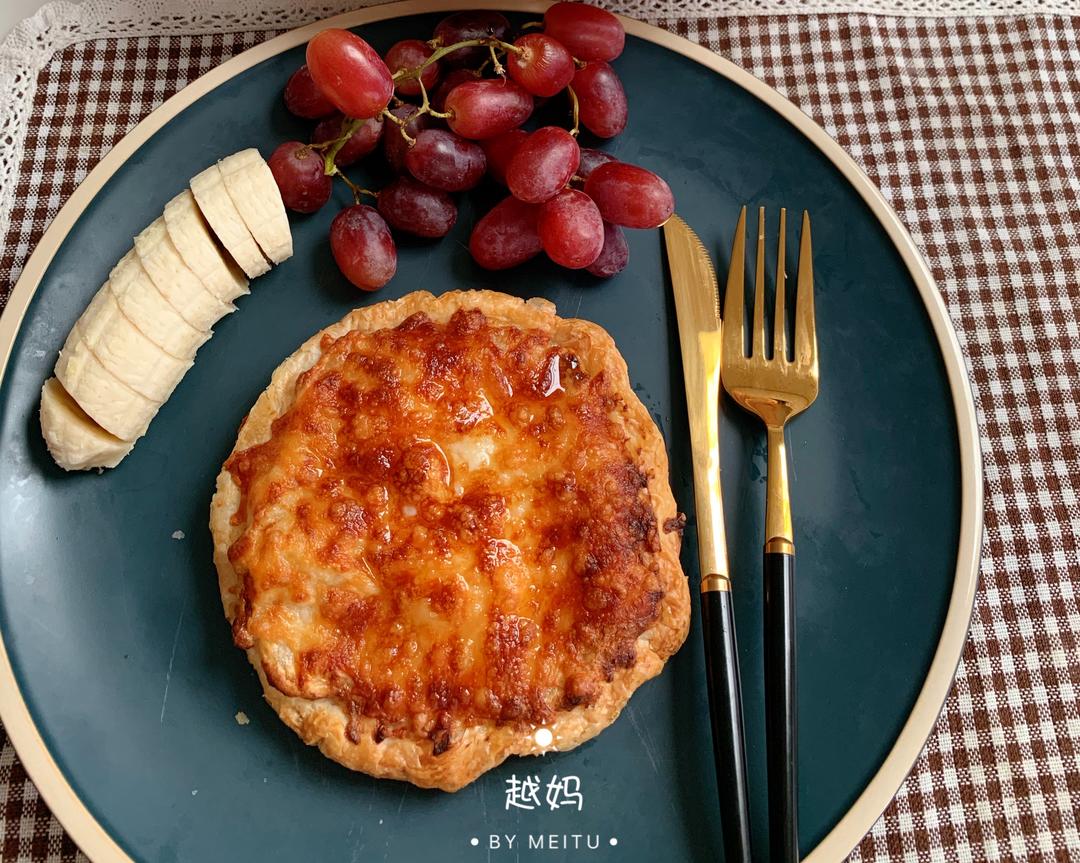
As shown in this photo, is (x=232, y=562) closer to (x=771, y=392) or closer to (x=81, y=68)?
(x=771, y=392)

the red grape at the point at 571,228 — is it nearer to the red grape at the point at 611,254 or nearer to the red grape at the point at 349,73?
the red grape at the point at 611,254

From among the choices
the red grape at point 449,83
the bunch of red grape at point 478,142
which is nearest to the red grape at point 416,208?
the bunch of red grape at point 478,142

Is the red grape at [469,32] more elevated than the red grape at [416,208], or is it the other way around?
the red grape at [469,32]

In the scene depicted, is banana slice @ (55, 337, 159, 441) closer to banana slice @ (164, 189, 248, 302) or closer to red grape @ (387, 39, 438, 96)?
banana slice @ (164, 189, 248, 302)

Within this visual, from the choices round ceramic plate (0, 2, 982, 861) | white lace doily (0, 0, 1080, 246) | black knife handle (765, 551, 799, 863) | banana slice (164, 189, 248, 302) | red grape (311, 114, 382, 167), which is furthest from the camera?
white lace doily (0, 0, 1080, 246)

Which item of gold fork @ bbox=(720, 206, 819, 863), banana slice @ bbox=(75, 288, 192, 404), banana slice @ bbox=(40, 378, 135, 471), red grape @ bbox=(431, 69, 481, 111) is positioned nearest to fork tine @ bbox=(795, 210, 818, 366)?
gold fork @ bbox=(720, 206, 819, 863)

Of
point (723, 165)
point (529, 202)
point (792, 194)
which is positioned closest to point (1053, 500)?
point (792, 194)

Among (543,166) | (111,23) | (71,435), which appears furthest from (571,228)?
(111,23)
